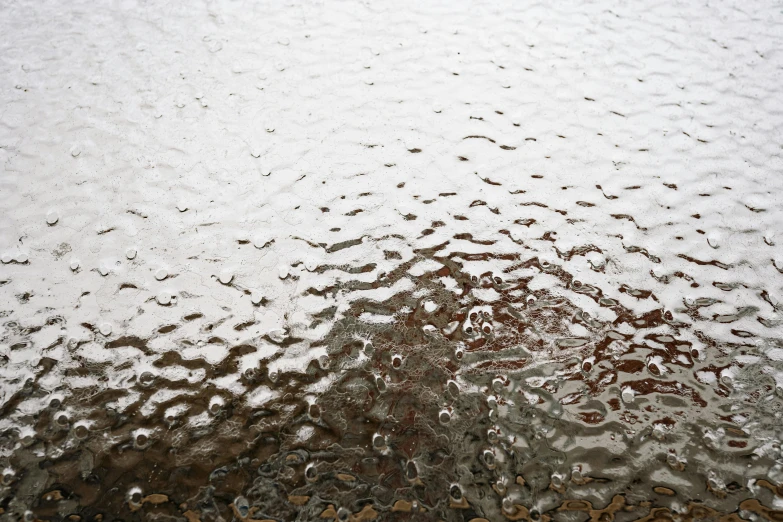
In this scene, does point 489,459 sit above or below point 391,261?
below

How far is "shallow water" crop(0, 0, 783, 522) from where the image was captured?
77 centimetres

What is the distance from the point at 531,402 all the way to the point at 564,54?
34.9 inches

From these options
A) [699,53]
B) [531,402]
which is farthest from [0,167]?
[699,53]

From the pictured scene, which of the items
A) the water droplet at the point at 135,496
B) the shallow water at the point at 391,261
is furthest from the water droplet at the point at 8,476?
the water droplet at the point at 135,496

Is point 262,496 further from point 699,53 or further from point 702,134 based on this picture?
point 699,53

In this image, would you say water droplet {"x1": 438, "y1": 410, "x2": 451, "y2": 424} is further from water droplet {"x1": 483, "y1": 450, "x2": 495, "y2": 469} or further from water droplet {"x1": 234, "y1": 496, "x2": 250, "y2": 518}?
water droplet {"x1": 234, "y1": 496, "x2": 250, "y2": 518}

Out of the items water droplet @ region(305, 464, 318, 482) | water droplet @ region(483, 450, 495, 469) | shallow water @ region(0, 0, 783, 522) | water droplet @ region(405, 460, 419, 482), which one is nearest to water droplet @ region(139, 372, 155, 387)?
shallow water @ region(0, 0, 783, 522)

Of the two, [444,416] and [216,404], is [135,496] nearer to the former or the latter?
[216,404]

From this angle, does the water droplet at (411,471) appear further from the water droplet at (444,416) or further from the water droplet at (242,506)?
the water droplet at (242,506)

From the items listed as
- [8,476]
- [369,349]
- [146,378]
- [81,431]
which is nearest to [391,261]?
[369,349]

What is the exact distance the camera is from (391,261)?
98 centimetres

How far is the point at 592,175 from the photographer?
3.59ft

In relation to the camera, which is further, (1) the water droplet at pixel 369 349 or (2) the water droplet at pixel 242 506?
(1) the water droplet at pixel 369 349

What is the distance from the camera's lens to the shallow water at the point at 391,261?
0.77 metres
